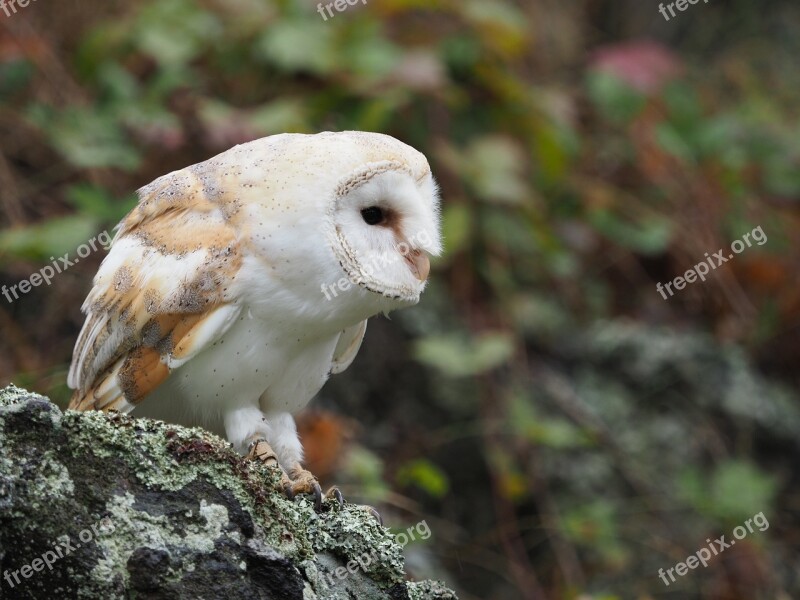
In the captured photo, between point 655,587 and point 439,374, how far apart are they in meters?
1.34

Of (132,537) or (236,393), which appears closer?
(132,537)

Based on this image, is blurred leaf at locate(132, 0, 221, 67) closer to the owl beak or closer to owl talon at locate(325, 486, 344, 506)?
the owl beak

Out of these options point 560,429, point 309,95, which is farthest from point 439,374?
point 309,95

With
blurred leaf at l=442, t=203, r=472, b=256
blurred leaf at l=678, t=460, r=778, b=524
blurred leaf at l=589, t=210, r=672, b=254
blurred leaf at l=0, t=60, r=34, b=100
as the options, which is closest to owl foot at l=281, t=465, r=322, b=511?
blurred leaf at l=442, t=203, r=472, b=256

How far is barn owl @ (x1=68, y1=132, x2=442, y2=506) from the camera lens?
2146 millimetres

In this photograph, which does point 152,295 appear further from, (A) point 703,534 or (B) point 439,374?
(A) point 703,534

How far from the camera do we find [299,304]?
216cm

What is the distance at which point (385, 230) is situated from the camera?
2.21 metres

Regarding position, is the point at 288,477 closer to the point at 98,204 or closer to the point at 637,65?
the point at 98,204

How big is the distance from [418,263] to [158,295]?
0.61 meters

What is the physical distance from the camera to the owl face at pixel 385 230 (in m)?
2.14

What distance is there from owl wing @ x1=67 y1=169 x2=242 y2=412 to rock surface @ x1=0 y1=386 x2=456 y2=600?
16.9 inches

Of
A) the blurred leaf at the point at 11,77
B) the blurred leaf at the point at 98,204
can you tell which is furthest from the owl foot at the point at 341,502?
the blurred leaf at the point at 11,77

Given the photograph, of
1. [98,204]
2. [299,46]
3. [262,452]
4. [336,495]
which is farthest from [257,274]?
[299,46]
